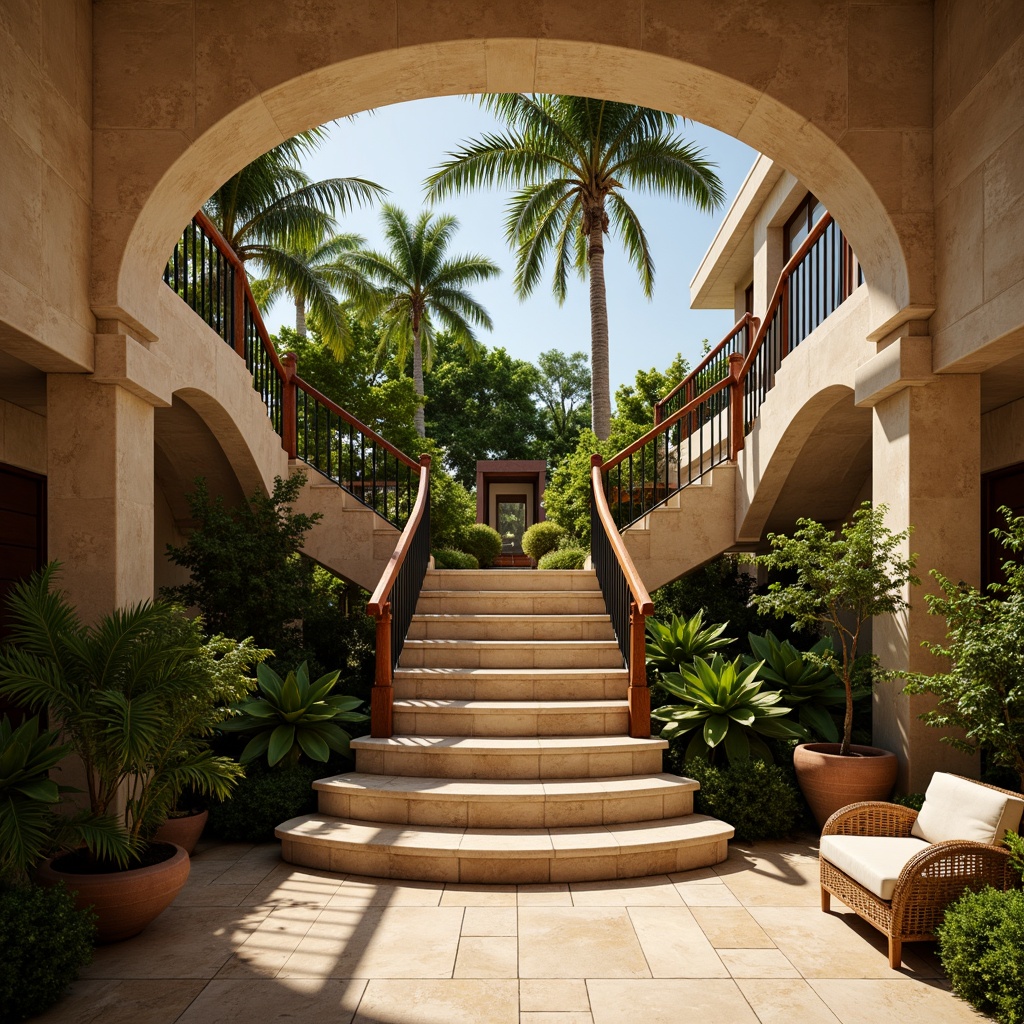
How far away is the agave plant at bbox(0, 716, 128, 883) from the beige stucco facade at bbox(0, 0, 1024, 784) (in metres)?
1.46

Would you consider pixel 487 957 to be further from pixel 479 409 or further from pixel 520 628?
pixel 479 409

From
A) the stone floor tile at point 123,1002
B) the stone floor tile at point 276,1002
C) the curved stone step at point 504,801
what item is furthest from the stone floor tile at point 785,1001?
the stone floor tile at point 123,1002

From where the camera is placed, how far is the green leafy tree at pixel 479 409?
31859mm

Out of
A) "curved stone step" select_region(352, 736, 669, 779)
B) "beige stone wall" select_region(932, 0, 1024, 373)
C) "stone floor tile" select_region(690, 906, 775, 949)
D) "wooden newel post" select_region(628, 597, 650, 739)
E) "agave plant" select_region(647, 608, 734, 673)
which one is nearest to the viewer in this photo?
"stone floor tile" select_region(690, 906, 775, 949)

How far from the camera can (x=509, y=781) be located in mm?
5832

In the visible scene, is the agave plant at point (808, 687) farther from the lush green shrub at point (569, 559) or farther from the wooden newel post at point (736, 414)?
the lush green shrub at point (569, 559)

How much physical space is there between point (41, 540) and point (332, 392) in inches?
452

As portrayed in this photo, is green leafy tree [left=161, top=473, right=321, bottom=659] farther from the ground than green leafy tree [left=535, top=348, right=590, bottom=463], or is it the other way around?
green leafy tree [left=535, top=348, right=590, bottom=463]

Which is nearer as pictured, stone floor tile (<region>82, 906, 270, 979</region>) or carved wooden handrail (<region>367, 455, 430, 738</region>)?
stone floor tile (<region>82, 906, 270, 979</region>)

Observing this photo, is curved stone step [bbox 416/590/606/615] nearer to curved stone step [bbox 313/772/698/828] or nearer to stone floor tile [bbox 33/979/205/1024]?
curved stone step [bbox 313/772/698/828]

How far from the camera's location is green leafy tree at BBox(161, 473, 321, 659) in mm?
7070

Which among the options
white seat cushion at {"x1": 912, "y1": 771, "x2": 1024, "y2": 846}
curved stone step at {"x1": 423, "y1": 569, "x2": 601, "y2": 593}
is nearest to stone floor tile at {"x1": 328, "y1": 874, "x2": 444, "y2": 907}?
white seat cushion at {"x1": 912, "y1": 771, "x2": 1024, "y2": 846}

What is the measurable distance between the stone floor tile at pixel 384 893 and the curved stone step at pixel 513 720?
1516mm

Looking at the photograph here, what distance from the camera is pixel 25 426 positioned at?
5957mm
